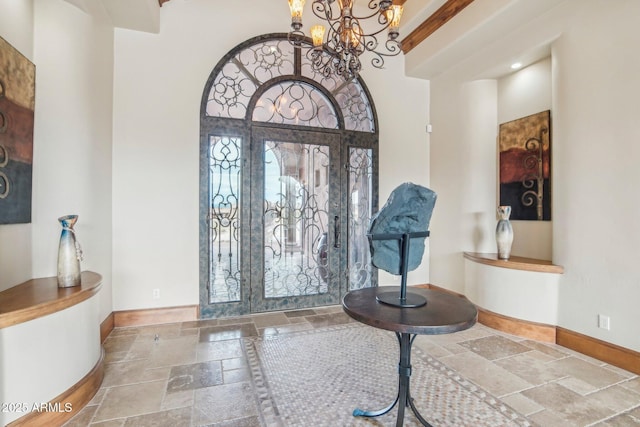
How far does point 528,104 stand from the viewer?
396 centimetres

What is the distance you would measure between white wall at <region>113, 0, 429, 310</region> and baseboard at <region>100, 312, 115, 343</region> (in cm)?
16

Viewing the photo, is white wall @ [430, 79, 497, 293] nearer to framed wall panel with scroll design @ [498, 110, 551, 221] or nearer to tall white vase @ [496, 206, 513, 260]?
framed wall panel with scroll design @ [498, 110, 551, 221]

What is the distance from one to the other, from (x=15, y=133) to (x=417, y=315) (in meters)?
2.94

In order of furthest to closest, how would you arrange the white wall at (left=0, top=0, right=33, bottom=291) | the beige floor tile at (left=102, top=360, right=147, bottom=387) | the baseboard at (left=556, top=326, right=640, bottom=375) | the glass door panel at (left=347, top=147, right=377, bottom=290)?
the glass door panel at (left=347, top=147, right=377, bottom=290) → the baseboard at (left=556, top=326, right=640, bottom=375) → the beige floor tile at (left=102, top=360, right=147, bottom=387) → the white wall at (left=0, top=0, right=33, bottom=291)

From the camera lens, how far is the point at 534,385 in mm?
2447

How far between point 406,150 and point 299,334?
3.13 m

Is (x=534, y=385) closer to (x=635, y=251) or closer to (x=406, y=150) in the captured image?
(x=635, y=251)

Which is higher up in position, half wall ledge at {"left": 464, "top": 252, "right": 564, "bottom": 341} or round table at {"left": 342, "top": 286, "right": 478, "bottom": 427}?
round table at {"left": 342, "top": 286, "right": 478, "bottom": 427}

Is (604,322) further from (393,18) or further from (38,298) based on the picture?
(38,298)

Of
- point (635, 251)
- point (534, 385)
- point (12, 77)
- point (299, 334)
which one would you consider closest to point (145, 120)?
point (12, 77)

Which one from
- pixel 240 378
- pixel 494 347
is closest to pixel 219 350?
pixel 240 378

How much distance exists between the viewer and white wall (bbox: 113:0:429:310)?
144 inches

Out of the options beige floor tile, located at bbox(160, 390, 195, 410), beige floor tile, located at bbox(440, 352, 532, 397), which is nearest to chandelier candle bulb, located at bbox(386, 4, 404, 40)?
beige floor tile, located at bbox(440, 352, 532, 397)

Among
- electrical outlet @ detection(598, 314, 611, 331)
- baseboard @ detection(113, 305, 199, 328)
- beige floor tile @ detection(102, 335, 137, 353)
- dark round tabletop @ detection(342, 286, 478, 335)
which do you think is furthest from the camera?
baseboard @ detection(113, 305, 199, 328)
